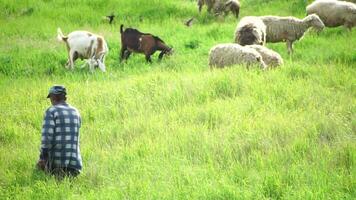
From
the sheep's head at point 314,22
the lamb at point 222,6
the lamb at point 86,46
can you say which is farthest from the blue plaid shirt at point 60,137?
the lamb at point 222,6

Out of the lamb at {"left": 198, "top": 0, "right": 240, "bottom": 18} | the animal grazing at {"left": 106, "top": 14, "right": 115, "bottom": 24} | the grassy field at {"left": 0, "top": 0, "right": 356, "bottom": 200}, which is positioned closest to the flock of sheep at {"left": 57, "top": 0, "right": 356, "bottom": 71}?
the grassy field at {"left": 0, "top": 0, "right": 356, "bottom": 200}

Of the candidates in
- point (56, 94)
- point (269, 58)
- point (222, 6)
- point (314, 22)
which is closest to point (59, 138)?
point (56, 94)

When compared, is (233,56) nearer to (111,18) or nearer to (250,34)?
(250,34)

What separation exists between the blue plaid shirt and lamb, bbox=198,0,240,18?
17.6 meters

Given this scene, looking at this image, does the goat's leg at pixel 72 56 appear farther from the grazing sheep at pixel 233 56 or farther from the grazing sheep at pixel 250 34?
the grazing sheep at pixel 250 34

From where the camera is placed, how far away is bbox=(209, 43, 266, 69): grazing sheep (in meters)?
13.4

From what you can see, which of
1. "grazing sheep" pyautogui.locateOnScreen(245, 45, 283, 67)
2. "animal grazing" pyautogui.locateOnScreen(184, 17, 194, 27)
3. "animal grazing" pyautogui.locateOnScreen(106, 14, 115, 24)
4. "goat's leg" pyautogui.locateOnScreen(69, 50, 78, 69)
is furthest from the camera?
"animal grazing" pyautogui.locateOnScreen(106, 14, 115, 24)

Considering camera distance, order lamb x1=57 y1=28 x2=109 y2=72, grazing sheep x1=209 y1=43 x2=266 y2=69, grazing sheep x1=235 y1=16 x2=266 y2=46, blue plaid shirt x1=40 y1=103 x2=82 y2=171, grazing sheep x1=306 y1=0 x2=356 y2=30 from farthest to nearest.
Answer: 1. grazing sheep x1=306 y1=0 x2=356 y2=30
2. grazing sheep x1=235 y1=16 x2=266 y2=46
3. lamb x1=57 y1=28 x2=109 y2=72
4. grazing sheep x1=209 y1=43 x2=266 y2=69
5. blue plaid shirt x1=40 y1=103 x2=82 y2=171

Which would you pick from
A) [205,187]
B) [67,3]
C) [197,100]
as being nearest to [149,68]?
[197,100]

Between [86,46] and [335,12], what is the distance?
1004cm

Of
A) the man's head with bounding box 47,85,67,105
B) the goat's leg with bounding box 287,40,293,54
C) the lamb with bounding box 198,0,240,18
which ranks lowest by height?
the goat's leg with bounding box 287,40,293,54

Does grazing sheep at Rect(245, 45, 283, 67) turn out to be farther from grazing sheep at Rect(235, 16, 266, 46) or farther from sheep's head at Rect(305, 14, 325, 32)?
sheep's head at Rect(305, 14, 325, 32)

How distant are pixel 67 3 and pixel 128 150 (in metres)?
18.4

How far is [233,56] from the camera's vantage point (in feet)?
45.2
